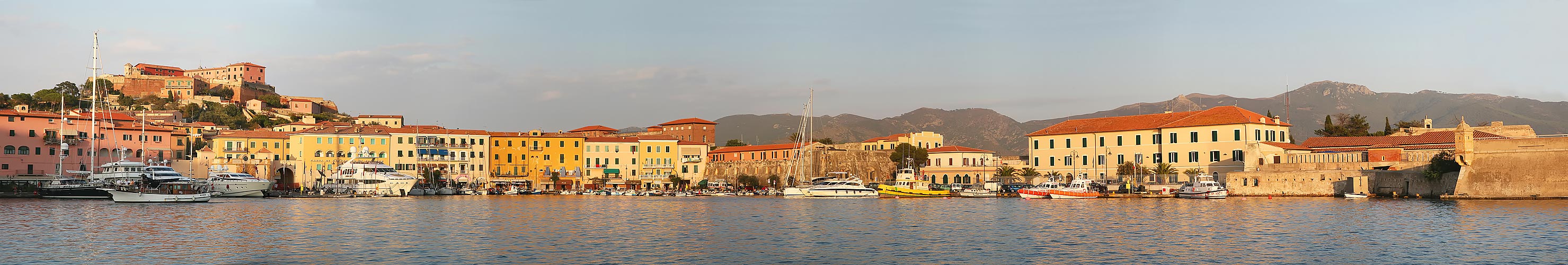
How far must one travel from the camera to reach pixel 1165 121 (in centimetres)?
8138

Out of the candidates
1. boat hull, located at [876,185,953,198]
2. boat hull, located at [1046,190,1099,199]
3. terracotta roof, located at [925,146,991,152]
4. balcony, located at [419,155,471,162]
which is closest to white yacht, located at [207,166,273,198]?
balcony, located at [419,155,471,162]

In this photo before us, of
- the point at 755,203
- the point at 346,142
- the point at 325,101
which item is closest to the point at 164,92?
the point at 325,101

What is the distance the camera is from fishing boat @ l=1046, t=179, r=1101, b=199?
68.1 metres

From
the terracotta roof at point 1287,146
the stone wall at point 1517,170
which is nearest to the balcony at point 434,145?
the terracotta roof at point 1287,146

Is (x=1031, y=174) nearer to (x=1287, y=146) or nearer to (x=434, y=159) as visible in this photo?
(x=1287, y=146)

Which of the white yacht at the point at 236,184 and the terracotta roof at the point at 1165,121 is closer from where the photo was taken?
the white yacht at the point at 236,184

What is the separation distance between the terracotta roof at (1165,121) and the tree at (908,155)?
572 inches

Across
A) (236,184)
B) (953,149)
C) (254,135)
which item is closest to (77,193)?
(236,184)

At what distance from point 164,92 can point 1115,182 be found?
4319 inches

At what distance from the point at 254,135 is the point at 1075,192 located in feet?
203

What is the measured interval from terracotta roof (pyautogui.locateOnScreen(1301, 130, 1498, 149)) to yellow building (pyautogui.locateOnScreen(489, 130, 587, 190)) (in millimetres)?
57310

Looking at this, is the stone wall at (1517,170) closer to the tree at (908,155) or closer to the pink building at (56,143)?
the tree at (908,155)

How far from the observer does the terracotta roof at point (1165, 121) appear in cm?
7550

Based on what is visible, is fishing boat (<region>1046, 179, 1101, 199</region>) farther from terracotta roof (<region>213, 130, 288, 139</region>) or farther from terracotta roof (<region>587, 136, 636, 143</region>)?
terracotta roof (<region>213, 130, 288, 139</region>)
